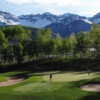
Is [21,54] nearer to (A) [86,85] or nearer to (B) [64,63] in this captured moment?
(B) [64,63]

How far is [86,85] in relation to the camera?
120 ft

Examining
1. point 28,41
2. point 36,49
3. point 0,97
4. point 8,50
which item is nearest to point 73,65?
point 36,49

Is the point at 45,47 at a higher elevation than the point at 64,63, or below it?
higher

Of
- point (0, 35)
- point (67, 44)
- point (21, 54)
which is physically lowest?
point (21, 54)

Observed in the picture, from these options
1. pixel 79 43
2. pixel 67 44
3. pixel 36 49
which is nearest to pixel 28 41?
pixel 36 49

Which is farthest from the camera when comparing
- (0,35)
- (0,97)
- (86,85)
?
(0,35)

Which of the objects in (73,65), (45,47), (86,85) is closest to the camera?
(86,85)

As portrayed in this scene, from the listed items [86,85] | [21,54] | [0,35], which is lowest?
[86,85]

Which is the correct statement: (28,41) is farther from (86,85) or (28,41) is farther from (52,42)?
(86,85)

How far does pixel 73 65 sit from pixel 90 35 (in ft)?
66.5

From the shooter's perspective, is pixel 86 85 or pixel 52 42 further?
pixel 52 42

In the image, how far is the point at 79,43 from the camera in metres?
88.6

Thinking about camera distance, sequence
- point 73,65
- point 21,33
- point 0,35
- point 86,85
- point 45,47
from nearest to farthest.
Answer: point 86,85
point 73,65
point 0,35
point 45,47
point 21,33

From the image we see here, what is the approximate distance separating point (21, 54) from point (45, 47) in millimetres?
17762
